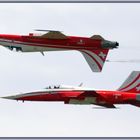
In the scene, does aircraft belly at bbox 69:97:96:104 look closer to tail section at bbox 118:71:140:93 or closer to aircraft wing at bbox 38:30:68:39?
tail section at bbox 118:71:140:93

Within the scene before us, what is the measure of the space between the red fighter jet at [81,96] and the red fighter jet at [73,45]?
3.58 m

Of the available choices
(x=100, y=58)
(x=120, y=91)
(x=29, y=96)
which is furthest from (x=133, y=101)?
(x=29, y=96)

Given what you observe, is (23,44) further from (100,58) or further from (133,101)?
(133,101)

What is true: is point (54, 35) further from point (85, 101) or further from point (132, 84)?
point (132, 84)

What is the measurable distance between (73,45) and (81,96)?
5507 millimetres

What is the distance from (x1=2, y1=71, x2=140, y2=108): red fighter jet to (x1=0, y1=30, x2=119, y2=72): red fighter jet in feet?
11.8

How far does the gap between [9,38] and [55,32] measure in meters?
5.01

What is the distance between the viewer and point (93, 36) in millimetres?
52031

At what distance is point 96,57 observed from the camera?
53.0 m

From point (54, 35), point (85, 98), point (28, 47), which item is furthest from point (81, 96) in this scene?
point (28, 47)

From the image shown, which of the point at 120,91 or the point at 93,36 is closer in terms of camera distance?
the point at 93,36

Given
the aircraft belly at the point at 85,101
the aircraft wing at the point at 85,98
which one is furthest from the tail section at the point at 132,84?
the aircraft belly at the point at 85,101

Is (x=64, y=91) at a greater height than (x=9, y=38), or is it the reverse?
(x=9, y=38)

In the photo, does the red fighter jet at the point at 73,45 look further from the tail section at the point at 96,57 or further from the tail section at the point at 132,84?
the tail section at the point at 132,84
